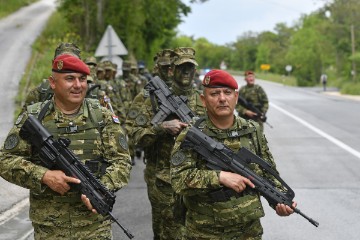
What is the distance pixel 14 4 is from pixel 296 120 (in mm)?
25600

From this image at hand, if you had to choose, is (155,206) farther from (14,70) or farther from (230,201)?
(14,70)

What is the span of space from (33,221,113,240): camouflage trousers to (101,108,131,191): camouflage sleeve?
326mm

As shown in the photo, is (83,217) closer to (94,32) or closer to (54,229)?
(54,229)

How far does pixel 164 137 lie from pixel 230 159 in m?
1.86

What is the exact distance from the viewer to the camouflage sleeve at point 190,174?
336 cm

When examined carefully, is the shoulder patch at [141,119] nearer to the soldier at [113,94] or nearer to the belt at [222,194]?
the belt at [222,194]

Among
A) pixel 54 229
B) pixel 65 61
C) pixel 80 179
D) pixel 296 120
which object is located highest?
pixel 65 61

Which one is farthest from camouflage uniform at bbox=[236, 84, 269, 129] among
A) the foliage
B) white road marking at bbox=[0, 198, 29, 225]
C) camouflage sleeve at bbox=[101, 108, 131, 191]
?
the foliage

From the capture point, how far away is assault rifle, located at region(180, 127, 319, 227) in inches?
134

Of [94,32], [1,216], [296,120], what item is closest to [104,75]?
[1,216]

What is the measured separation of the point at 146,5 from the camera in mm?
24344

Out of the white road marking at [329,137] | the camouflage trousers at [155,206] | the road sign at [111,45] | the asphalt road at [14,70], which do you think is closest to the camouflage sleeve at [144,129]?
the camouflage trousers at [155,206]

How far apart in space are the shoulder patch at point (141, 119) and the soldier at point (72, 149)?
5.48ft

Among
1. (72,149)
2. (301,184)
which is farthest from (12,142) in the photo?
(301,184)
